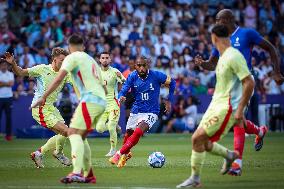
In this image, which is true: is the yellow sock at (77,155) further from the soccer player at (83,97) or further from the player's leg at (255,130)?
the player's leg at (255,130)

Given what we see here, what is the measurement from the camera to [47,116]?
17438mm

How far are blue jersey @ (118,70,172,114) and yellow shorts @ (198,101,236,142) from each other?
5.45m

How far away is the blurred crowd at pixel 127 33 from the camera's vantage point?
102 ft

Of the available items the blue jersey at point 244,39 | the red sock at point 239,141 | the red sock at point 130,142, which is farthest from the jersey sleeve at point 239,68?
the red sock at point 130,142

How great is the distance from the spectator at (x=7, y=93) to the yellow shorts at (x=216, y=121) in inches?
606

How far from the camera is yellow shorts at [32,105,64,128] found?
17.4 m

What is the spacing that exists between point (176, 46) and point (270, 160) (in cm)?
1591

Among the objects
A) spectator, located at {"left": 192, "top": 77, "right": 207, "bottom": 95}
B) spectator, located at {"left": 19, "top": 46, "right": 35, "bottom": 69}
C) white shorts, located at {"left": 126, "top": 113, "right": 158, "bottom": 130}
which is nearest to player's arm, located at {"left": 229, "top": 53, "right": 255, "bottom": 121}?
white shorts, located at {"left": 126, "top": 113, "right": 158, "bottom": 130}

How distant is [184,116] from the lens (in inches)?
1240

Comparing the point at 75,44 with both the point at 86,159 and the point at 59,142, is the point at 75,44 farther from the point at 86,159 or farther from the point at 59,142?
the point at 59,142

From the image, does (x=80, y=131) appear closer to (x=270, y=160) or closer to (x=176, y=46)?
(x=270, y=160)

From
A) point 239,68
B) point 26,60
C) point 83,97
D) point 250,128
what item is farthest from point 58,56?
point 26,60

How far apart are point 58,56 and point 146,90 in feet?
6.92

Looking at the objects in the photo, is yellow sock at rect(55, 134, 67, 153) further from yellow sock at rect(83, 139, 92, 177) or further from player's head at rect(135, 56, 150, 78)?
yellow sock at rect(83, 139, 92, 177)
